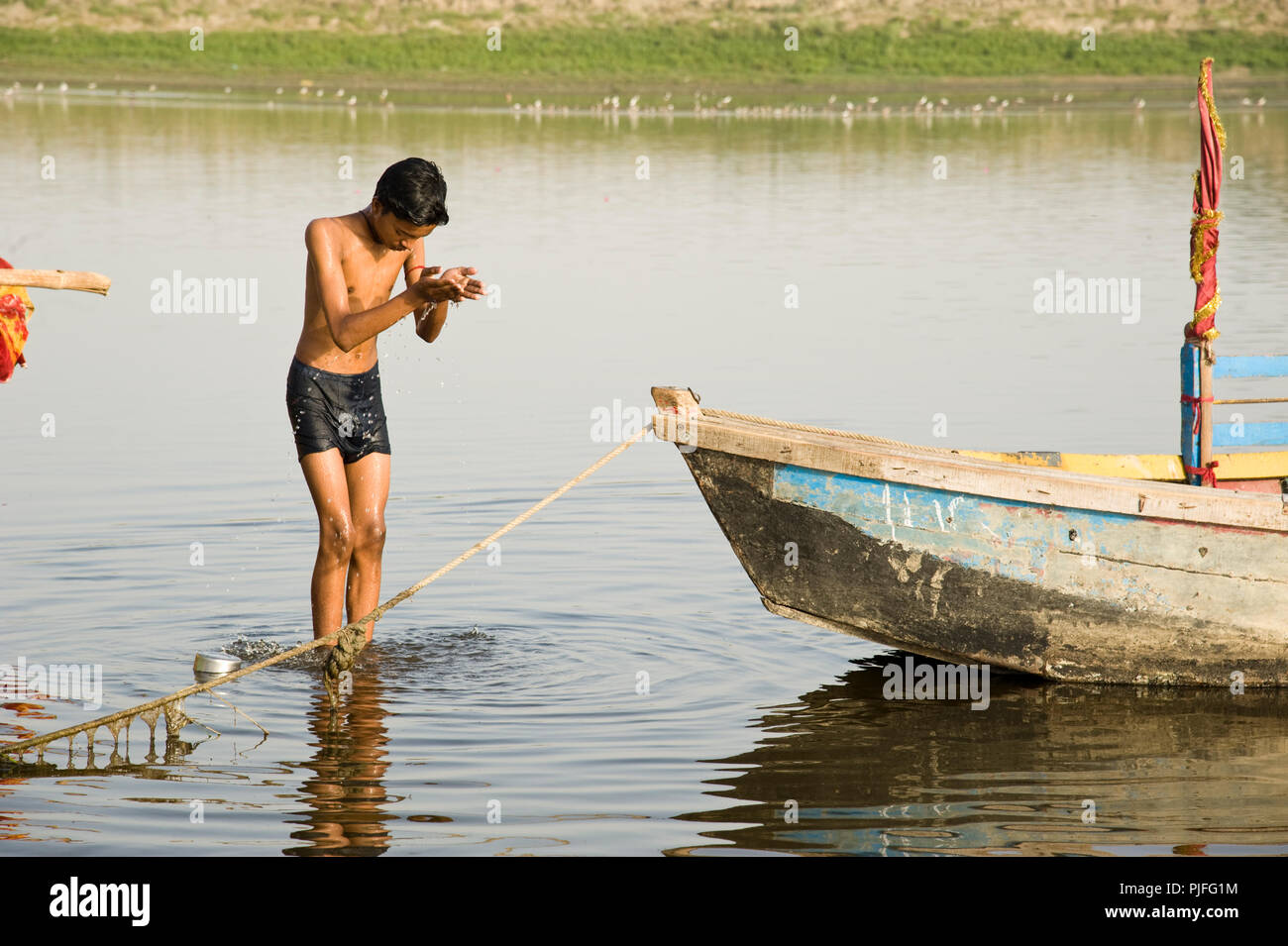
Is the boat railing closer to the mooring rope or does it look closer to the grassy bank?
the mooring rope

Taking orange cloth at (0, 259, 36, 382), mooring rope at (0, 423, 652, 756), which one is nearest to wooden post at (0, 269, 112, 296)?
orange cloth at (0, 259, 36, 382)

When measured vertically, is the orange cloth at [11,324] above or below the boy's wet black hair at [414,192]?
below

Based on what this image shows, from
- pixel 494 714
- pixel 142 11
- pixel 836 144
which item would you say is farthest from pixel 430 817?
pixel 142 11

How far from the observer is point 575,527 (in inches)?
399

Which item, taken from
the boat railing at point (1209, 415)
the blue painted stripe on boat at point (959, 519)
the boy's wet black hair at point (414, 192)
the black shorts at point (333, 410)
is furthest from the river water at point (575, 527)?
the boy's wet black hair at point (414, 192)

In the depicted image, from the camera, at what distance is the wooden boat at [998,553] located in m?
6.96

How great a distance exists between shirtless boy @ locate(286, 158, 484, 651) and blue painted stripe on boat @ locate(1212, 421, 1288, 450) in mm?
3673

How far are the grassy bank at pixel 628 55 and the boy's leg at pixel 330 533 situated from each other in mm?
42051

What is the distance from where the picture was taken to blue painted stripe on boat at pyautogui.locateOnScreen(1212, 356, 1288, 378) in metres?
8.10

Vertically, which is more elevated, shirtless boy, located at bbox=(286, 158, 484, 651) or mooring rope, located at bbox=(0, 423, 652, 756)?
shirtless boy, located at bbox=(286, 158, 484, 651)
